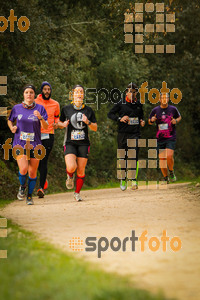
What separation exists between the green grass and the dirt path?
0.24 m

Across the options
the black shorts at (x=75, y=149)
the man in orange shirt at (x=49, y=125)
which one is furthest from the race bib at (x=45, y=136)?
the black shorts at (x=75, y=149)

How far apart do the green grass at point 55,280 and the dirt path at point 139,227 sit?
0.79 ft

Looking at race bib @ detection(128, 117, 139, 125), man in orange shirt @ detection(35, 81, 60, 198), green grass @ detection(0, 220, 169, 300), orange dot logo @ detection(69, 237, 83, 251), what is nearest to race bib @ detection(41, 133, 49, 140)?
man in orange shirt @ detection(35, 81, 60, 198)

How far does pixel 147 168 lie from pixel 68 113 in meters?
20.5

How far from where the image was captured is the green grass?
4367 mm

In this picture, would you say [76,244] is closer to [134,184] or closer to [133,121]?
[133,121]

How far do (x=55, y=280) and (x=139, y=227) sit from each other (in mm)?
3300

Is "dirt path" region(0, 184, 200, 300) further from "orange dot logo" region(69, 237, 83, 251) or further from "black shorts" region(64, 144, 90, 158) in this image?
"black shorts" region(64, 144, 90, 158)

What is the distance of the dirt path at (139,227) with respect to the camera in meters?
5.14

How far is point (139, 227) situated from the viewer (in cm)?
804

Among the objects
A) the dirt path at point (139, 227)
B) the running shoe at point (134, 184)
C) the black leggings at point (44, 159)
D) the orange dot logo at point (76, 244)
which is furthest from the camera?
the running shoe at point (134, 184)

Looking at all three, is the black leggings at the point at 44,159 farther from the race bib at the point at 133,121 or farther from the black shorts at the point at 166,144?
the black shorts at the point at 166,144

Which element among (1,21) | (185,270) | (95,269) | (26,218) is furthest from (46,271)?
(1,21)

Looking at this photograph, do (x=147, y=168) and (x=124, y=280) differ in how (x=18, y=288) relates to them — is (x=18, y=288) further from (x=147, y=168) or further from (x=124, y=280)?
(x=147, y=168)
